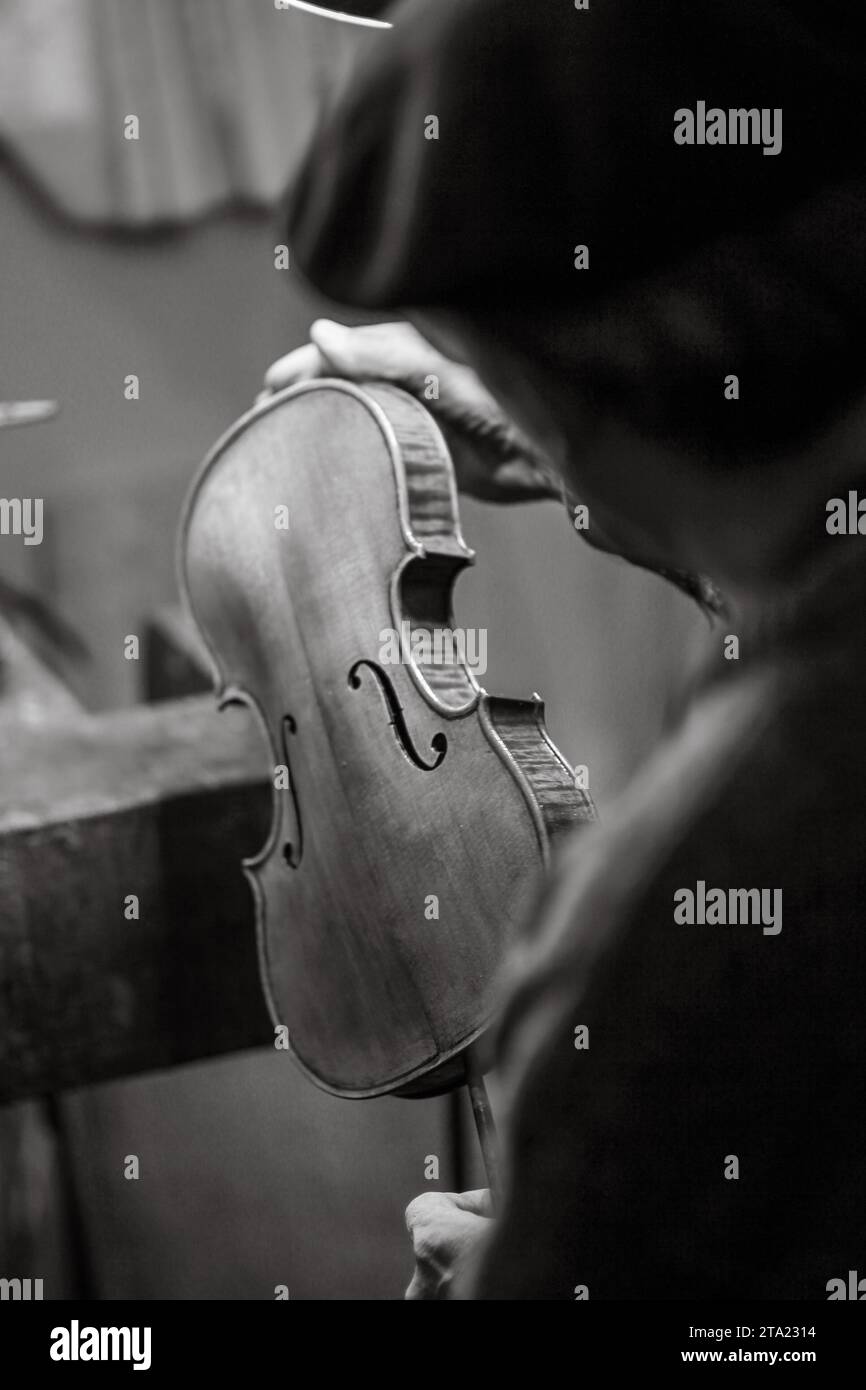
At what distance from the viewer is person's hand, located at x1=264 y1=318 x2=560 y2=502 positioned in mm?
1037

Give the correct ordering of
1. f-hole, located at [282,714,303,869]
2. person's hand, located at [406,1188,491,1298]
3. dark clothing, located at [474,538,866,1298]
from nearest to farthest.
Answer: dark clothing, located at [474,538,866,1298]
person's hand, located at [406,1188,491,1298]
f-hole, located at [282,714,303,869]

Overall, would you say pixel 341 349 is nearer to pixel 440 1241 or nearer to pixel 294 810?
pixel 294 810

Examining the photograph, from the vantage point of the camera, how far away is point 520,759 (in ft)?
2.73

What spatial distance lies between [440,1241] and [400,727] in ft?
1.10

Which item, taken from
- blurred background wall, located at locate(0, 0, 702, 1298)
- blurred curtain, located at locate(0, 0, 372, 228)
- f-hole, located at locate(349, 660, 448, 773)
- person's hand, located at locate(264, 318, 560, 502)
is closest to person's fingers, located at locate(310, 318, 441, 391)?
person's hand, located at locate(264, 318, 560, 502)

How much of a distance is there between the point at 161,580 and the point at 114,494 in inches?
10.2

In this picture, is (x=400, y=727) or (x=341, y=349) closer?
(x=400, y=727)

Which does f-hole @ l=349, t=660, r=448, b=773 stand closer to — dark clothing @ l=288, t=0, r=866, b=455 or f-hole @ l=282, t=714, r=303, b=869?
f-hole @ l=282, t=714, r=303, b=869

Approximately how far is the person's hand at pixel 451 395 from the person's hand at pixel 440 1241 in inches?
22.4

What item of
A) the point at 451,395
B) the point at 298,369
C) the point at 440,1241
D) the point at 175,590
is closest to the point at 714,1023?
the point at 440,1241

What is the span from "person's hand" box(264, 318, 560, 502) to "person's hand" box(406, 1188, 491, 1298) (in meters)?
0.57

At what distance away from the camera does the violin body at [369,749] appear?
2.77ft

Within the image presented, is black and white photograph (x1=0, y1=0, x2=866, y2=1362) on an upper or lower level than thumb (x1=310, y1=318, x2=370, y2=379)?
lower
